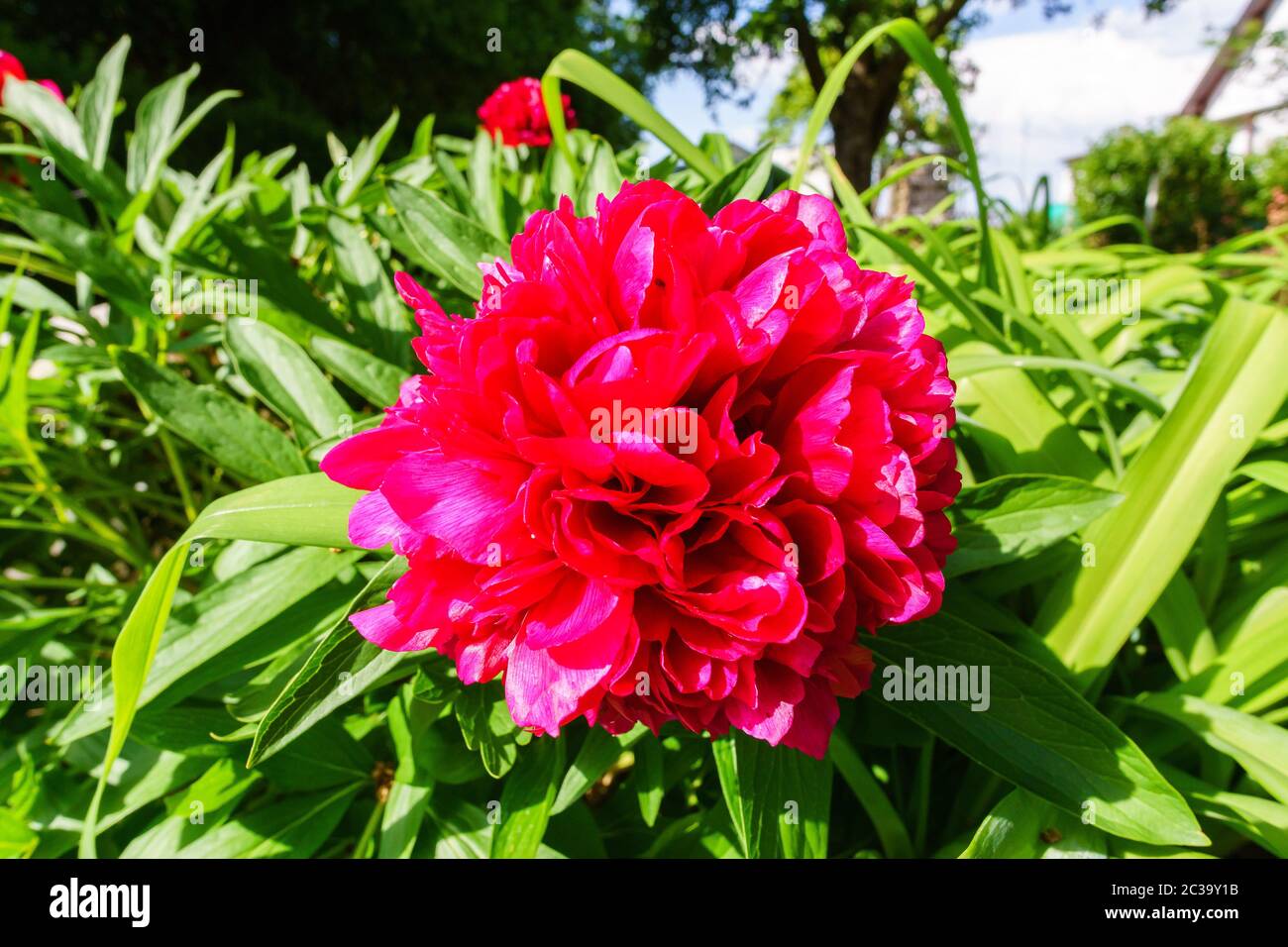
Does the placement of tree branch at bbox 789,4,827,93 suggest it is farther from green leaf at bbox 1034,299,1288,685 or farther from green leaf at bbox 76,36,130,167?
green leaf at bbox 1034,299,1288,685

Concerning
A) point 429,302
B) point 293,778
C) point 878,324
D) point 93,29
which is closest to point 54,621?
point 293,778

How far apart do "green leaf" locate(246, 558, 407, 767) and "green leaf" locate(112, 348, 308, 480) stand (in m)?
0.29

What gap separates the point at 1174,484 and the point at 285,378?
0.91 meters

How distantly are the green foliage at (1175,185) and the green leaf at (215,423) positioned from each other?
9.62 meters

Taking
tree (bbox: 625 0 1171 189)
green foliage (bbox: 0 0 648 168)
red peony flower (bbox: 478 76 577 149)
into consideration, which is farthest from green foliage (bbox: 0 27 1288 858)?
tree (bbox: 625 0 1171 189)

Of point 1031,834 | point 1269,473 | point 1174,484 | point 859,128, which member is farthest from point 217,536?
point 859,128

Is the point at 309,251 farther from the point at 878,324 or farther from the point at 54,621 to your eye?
the point at 878,324

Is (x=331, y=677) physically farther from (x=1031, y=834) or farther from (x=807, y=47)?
(x=807, y=47)

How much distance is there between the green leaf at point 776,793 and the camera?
1.98ft

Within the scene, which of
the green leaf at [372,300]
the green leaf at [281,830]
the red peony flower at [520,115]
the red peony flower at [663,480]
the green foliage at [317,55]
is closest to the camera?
the red peony flower at [663,480]

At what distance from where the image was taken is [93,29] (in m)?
5.65

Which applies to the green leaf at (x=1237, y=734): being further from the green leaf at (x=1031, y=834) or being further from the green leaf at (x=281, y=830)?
the green leaf at (x=281, y=830)

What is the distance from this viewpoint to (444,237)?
813 millimetres

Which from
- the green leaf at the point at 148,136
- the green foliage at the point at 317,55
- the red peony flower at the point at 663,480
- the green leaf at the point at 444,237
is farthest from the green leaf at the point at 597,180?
the green foliage at the point at 317,55
